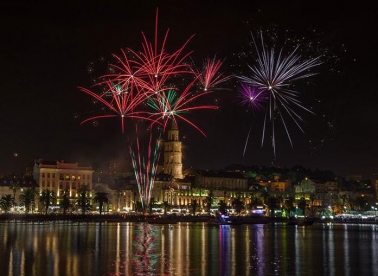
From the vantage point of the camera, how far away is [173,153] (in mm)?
165750

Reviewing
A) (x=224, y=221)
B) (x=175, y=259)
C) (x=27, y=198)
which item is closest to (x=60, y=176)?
(x=27, y=198)

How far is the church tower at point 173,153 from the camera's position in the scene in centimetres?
16462

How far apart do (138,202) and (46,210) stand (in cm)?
2566

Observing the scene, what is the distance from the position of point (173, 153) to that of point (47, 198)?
45.8 meters

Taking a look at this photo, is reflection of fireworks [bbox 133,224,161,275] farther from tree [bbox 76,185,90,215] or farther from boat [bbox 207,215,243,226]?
tree [bbox 76,185,90,215]

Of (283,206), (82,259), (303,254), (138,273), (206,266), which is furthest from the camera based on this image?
(283,206)

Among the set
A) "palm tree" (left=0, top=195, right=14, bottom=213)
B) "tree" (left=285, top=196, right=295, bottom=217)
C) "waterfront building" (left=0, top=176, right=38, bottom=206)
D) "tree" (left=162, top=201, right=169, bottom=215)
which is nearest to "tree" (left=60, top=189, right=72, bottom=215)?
"waterfront building" (left=0, top=176, right=38, bottom=206)

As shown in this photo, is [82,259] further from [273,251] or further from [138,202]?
[138,202]

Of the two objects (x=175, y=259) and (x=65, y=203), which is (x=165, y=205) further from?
(x=175, y=259)

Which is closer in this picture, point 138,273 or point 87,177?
point 138,273

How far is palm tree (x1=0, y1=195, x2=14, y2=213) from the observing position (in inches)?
5044

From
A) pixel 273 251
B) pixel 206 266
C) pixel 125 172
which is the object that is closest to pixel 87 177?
pixel 125 172

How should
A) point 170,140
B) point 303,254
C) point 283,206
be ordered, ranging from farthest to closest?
point 283,206 → point 170,140 → point 303,254

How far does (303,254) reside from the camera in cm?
4541
